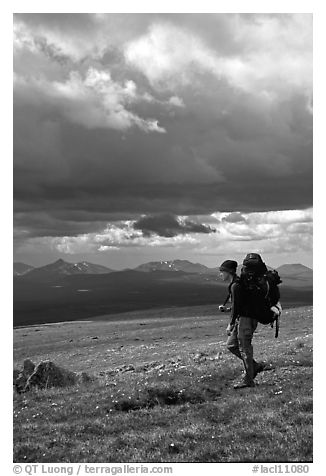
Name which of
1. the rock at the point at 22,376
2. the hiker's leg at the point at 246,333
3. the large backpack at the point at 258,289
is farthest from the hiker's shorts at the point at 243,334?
the rock at the point at 22,376

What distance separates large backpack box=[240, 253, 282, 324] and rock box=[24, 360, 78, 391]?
11.0 m

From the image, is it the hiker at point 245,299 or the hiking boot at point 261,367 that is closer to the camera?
the hiker at point 245,299

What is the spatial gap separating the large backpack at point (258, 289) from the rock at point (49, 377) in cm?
1101

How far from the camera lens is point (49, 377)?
2247 cm

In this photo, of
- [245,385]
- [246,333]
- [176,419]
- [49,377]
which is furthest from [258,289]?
[49,377]

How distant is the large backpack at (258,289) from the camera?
49.8ft

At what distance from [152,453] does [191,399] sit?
3833mm

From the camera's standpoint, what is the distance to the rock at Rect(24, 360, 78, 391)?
22.1 metres

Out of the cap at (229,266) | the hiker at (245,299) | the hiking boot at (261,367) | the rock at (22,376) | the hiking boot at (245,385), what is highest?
the cap at (229,266)

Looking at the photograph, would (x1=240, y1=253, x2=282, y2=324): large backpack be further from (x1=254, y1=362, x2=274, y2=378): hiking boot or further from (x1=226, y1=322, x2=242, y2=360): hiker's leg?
(x1=254, y1=362, x2=274, y2=378): hiking boot

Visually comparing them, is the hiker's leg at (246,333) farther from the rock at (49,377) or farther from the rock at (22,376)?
the rock at (22,376)

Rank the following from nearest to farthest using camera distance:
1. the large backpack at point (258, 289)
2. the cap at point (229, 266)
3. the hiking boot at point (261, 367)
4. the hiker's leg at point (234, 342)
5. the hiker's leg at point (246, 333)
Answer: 1. the large backpack at point (258, 289)
2. the cap at point (229, 266)
3. the hiker's leg at point (246, 333)
4. the hiker's leg at point (234, 342)
5. the hiking boot at point (261, 367)
